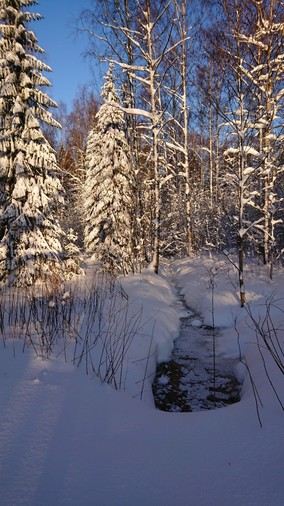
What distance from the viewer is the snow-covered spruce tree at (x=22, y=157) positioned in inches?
320

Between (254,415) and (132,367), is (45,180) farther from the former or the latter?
(254,415)

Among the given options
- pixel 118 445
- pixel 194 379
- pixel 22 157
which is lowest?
pixel 194 379

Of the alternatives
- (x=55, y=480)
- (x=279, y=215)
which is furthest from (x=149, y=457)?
(x=279, y=215)

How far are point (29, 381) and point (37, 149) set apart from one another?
7160 millimetres

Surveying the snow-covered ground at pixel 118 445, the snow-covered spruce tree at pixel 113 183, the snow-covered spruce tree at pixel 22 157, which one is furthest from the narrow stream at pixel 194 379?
the snow-covered spruce tree at pixel 113 183

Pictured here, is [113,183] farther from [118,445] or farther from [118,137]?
[118,445]

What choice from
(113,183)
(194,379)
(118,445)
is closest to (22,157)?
(113,183)

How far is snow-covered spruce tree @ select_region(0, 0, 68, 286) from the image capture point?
8.14 metres

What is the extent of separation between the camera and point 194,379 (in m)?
4.80

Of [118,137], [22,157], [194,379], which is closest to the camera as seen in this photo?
[194,379]

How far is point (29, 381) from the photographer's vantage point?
300 cm

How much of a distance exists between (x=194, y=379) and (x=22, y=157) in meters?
7.01

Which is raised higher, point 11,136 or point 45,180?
point 11,136

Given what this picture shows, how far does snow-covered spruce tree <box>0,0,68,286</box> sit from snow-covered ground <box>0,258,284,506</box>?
467 cm
